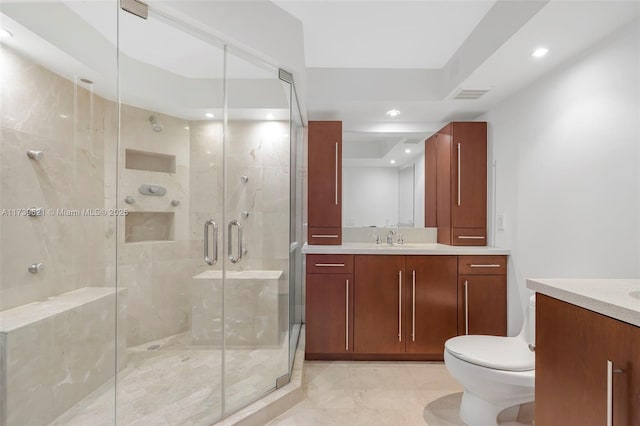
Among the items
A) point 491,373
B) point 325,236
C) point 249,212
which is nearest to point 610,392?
point 491,373

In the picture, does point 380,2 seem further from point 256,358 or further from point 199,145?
point 256,358

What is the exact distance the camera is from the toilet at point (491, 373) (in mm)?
1545

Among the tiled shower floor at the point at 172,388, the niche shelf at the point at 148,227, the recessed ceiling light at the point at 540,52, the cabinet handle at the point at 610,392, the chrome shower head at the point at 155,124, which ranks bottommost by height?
the tiled shower floor at the point at 172,388

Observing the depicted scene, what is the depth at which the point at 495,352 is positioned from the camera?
5.59 ft

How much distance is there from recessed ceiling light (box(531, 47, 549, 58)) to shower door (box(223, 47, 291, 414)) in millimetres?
1478

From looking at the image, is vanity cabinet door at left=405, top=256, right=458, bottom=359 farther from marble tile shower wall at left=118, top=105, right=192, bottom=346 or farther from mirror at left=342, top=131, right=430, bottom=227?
marble tile shower wall at left=118, top=105, right=192, bottom=346

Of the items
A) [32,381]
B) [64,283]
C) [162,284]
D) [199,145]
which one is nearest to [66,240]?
[64,283]

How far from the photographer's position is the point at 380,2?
176 cm

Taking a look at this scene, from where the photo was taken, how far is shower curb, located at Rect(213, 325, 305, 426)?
1677 mm

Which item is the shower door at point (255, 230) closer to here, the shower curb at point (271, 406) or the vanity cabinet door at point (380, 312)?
the shower curb at point (271, 406)

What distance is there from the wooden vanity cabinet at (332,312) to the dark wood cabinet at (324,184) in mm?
321

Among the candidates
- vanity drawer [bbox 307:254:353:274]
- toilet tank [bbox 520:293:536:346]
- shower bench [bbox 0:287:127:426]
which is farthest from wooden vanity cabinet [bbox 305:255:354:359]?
shower bench [bbox 0:287:127:426]

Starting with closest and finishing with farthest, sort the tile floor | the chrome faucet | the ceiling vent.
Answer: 1. the tile floor
2. the ceiling vent
3. the chrome faucet

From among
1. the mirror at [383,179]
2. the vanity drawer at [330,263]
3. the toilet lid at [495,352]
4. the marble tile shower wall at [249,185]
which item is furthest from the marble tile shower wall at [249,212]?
the toilet lid at [495,352]
